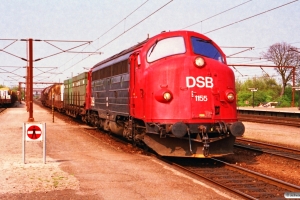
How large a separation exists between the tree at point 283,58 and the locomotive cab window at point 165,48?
55269 millimetres

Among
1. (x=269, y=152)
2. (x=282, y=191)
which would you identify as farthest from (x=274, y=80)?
(x=282, y=191)

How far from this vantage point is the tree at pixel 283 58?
6425 centimetres

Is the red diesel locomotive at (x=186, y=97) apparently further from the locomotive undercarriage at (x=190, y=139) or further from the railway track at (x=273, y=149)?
the railway track at (x=273, y=149)

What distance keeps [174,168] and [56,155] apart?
428cm

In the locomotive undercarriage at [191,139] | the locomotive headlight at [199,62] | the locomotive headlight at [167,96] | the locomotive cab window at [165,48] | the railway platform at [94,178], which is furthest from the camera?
the locomotive cab window at [165,48]

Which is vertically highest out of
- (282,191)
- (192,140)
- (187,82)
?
(187,82)

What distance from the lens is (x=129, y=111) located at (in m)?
13.6

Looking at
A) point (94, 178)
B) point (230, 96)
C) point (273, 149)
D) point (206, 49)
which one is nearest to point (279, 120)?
point (273, 149)

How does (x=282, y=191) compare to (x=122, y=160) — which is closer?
(x=282, y=191)

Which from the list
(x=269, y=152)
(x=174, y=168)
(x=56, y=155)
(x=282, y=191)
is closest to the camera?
(x=282, y=191)

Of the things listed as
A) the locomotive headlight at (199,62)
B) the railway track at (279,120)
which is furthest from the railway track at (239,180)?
the railway track at (279,120)

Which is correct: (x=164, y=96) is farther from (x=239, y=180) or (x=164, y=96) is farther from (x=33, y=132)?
(x=33, y=132)

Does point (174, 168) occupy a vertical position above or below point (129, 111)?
below

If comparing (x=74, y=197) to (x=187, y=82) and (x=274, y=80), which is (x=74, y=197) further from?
(x=274, y=80)
